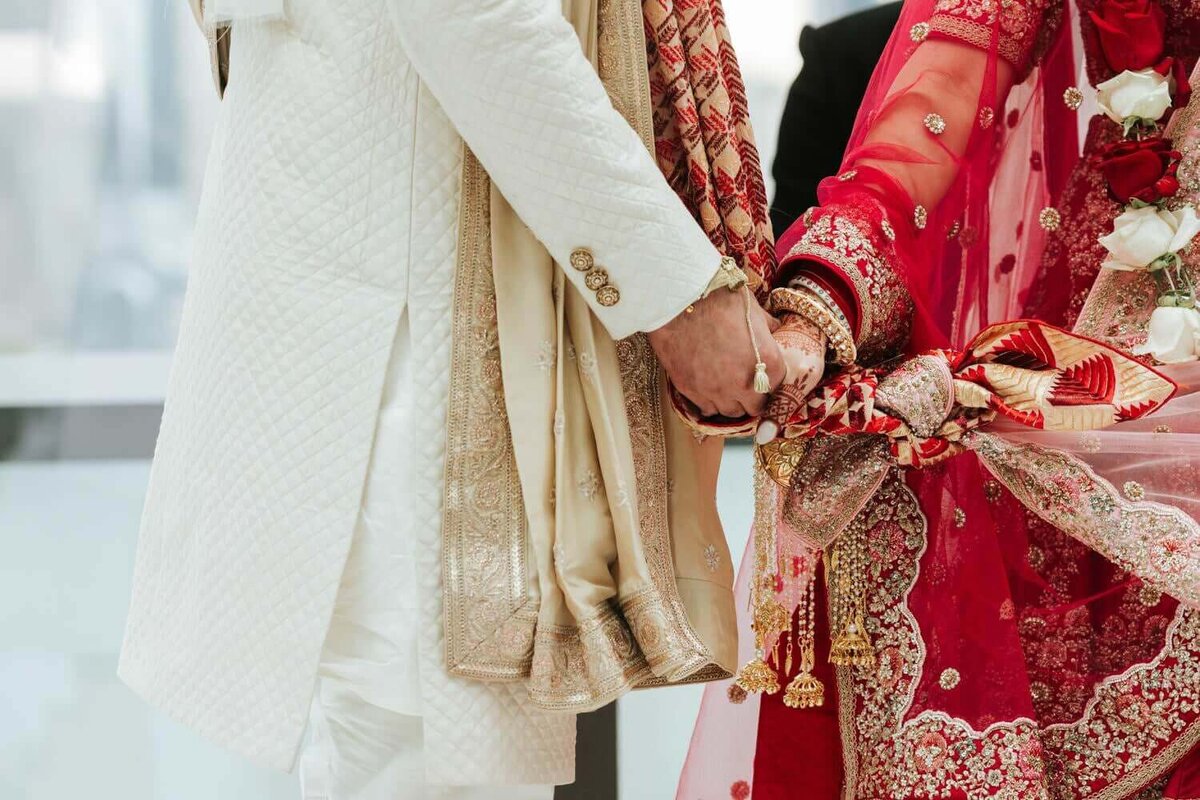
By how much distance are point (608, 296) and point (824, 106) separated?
2.75 ft

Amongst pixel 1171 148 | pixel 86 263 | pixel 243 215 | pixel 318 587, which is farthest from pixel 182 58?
pixel 1171 148

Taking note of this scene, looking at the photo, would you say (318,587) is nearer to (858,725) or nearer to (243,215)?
(243,215)

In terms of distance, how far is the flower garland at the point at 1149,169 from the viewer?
97 cm

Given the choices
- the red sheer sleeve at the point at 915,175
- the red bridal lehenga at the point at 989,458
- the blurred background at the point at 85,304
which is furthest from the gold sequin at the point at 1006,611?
the blurred background at the point at 85,304

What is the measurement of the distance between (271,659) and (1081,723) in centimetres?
65

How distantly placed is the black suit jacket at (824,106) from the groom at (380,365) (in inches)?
26.6

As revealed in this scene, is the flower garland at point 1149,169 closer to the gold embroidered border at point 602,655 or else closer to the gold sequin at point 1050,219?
the gold sequin at point 1050,219

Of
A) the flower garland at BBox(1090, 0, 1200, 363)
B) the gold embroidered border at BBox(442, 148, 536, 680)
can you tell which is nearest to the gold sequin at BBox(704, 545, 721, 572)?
the gold embroidered border at BBox(442, 148, 536, 680)

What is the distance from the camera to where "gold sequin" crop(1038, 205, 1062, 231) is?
3.61 ft

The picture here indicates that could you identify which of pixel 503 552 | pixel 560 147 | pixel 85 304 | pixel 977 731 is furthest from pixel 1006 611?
pixel 85 304

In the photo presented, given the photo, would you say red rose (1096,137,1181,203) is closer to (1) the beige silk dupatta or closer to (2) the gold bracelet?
(2) the gold bracelet

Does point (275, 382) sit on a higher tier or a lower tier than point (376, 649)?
higher

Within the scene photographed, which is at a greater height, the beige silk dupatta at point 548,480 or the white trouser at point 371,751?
the beige silk dupatta at point 548,480

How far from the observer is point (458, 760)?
856mm
